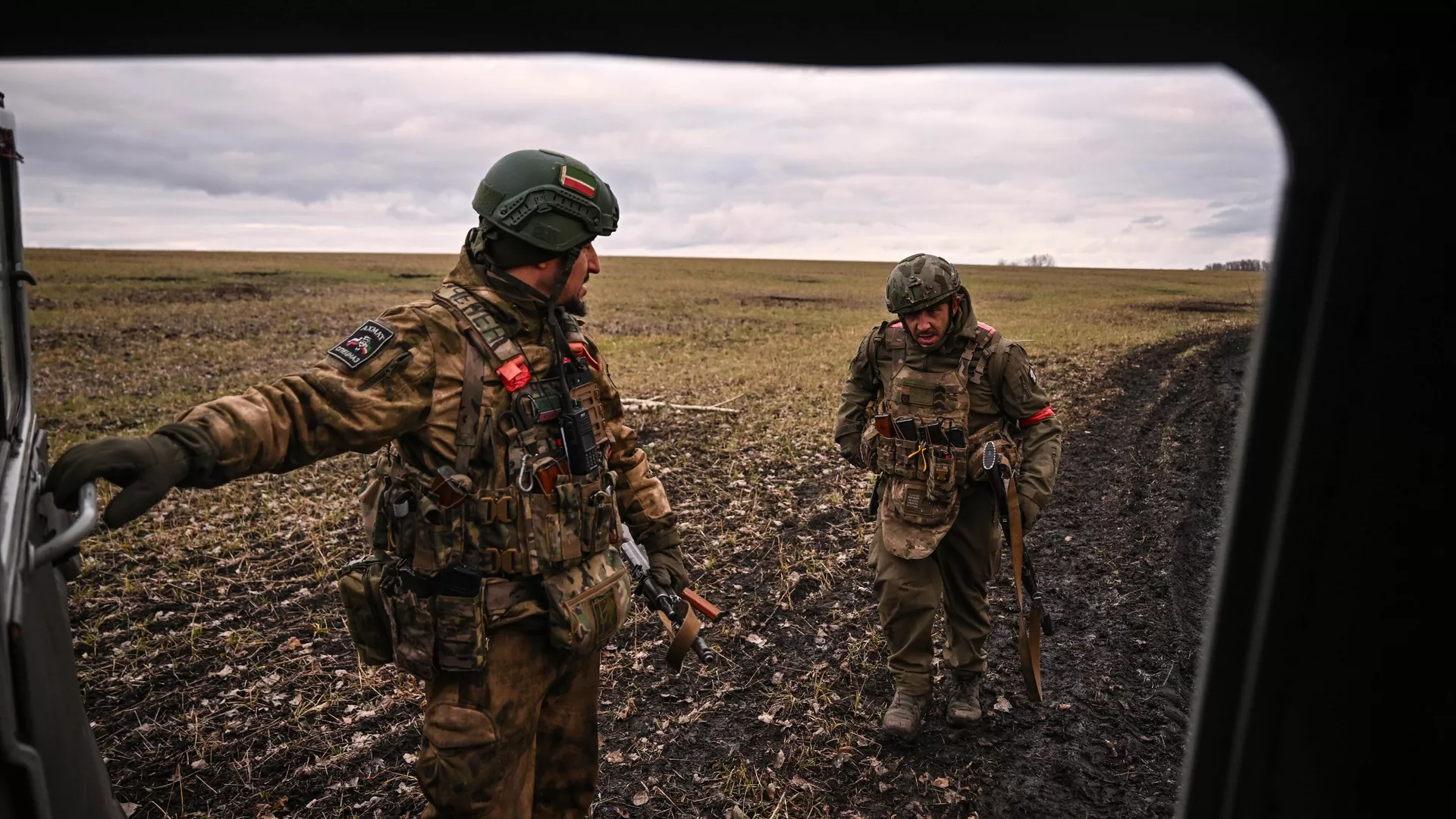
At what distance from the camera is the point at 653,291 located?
43.6 m

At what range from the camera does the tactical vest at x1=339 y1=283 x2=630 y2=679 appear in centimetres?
315

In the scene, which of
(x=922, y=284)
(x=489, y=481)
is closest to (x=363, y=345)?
(x=489, y=481)

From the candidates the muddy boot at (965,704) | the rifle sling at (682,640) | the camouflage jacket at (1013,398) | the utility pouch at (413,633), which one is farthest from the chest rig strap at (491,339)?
the muddy boot at (965,704)

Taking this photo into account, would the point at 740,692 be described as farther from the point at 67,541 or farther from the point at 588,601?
the point at 67,541

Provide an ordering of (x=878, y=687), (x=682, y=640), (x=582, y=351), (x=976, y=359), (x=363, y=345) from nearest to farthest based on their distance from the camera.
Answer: (x=363, y=345)
(x=582, y=351)
(x=682, y=640)
(x=976, y=359)
(x=878, y=687)

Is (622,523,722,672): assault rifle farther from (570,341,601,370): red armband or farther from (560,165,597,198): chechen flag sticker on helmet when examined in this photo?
(560,165,597,198): chechen flag sticker on helmet

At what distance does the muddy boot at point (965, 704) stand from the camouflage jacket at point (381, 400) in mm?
3220

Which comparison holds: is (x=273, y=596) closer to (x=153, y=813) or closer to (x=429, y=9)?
(x=153, y=813)

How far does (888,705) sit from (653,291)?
129ft

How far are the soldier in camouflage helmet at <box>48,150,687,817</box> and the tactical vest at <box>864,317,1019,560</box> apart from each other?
83.7 inches

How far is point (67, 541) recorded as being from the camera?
5.94ft

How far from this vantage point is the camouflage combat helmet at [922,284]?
192 inches

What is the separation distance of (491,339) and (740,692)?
3.23 metres

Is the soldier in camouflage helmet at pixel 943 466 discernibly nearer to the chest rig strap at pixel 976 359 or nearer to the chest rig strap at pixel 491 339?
the chest rig strap at pixel 976 359
